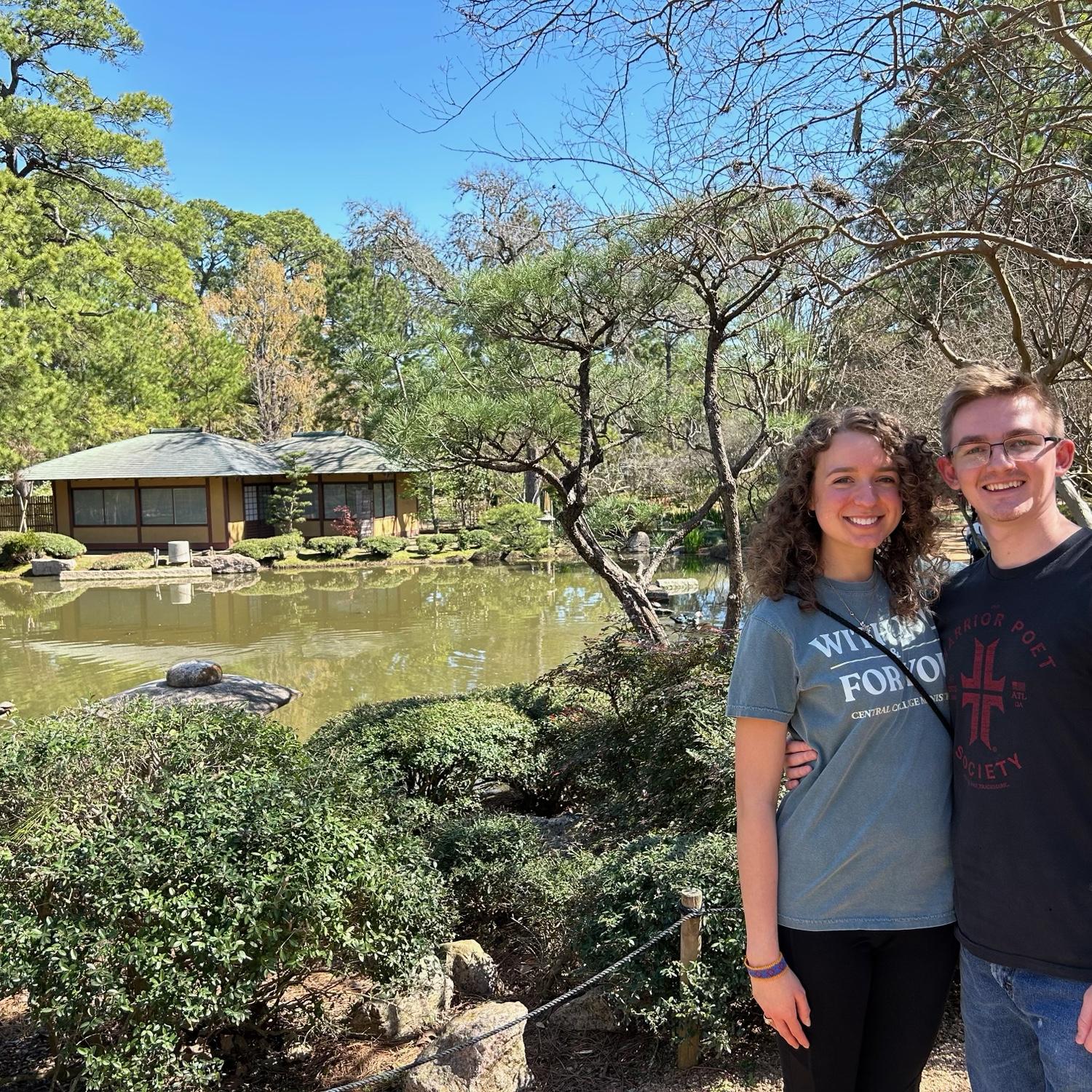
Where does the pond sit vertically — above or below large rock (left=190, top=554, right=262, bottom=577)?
below

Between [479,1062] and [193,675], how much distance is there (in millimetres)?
7525

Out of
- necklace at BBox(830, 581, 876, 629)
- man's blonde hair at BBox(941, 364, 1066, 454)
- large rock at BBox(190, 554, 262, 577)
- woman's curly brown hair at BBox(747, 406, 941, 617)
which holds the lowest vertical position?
large rock at BBox(190, 554, 262, 577)

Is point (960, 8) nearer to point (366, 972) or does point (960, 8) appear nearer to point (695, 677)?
point (695, 677)

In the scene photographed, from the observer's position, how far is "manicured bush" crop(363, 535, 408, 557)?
74.5 ft

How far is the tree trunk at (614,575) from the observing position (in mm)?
6328

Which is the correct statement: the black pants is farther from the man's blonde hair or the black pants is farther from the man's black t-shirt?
the man's blonde hair

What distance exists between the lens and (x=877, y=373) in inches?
398

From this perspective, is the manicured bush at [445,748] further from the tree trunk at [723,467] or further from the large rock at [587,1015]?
the large rock at [587,1015]

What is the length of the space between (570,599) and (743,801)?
14801mm

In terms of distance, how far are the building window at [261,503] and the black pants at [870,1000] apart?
23951 mm

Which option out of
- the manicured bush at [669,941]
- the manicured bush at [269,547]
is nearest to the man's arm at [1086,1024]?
the manicured bush at [669,941]

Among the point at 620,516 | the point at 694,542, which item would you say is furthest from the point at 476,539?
the point at 620,516

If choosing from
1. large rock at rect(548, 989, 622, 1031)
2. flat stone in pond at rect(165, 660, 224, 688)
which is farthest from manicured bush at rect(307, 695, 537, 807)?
flat stone in pond at rect(165, 660, 224, 688)

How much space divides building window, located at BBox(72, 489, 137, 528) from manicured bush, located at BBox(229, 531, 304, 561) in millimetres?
3104
